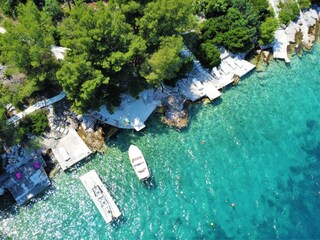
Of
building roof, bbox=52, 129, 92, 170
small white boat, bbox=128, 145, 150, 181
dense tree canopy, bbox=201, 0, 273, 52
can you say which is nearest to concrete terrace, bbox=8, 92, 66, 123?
building roof, bbox=52, 129, 92, 170

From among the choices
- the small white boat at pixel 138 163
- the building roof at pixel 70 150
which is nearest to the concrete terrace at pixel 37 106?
the building roof at pixel 70 150

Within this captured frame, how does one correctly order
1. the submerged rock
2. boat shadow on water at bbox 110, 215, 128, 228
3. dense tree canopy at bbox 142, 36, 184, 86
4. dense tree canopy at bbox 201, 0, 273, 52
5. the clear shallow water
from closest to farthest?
boat shadow on water at bbox 110, 215, 128, 228, the clear shallow water, dense tree canopy at bbox 142, 36, 184, 86, the submerged rock, dense tree canopy at bbox 201, 0, 273, 52

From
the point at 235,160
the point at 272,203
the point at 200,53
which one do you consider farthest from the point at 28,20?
the point at 272,203

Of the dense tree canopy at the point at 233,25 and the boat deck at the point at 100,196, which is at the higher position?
the dense tree canopy at the point at 233,25

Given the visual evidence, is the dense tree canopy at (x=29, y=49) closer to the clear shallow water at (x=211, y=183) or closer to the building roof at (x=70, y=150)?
the building roof at (x=70, y=150)

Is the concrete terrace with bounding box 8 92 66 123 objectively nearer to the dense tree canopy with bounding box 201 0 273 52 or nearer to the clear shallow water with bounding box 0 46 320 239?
the clear shallow water with bounding box 0 46 320 239

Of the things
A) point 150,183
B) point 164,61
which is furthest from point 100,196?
point 164,61

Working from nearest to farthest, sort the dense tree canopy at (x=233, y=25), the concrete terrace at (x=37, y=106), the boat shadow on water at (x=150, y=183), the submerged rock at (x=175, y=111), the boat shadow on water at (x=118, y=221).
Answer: the boat shadow on water at (x=118, y=221) → the boat shadow on water at (x=150, y=183) → the concrete terrace at (x=37, y=106) → the submerged rock at (x=175, y=111) → the dense tree canopy at (x=233, y=25)
